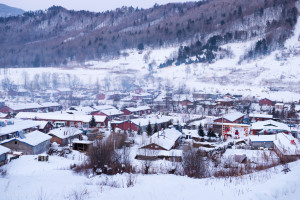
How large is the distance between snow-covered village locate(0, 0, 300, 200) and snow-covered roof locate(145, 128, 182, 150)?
0.27 feet

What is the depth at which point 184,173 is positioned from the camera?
631 cm

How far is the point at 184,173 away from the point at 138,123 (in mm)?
9770

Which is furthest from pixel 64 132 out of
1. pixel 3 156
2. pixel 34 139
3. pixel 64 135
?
pixel 3 156

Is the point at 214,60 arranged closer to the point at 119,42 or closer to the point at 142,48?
the point at 142,48

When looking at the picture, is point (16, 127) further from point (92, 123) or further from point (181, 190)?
point (181, 190)

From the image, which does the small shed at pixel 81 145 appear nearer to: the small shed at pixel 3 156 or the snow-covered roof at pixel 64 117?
the small shed at pixel 3 156

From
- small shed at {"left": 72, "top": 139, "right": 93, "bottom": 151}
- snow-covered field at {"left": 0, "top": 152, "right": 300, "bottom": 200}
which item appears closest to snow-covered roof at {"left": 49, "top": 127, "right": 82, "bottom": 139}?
small shed at {"left": 72, "top": 139, "right": 93, "bottom": 151}

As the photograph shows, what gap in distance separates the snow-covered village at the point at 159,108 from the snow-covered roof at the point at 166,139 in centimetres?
8

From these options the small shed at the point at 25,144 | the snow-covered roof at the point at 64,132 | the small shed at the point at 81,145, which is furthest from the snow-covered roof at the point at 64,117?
the small shed at the point at 25,144

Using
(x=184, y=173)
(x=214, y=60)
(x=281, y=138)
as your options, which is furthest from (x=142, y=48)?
(x=184, y=173)

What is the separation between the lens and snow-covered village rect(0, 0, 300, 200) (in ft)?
14.9

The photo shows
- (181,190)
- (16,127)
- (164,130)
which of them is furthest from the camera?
(16,127)

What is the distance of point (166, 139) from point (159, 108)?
12.2 m

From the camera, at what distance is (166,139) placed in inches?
470
